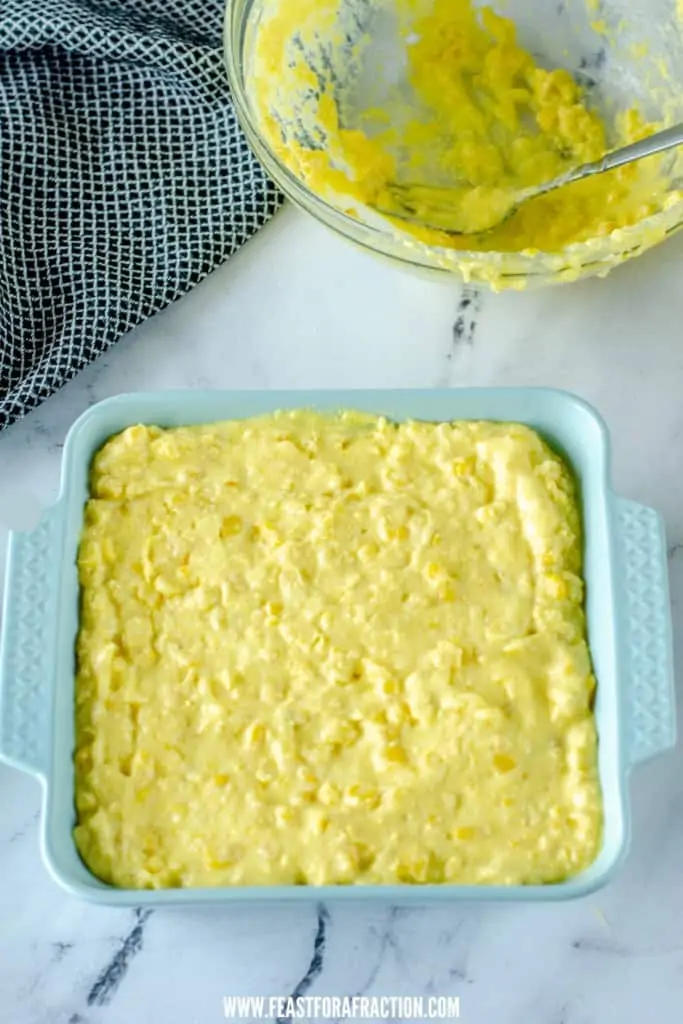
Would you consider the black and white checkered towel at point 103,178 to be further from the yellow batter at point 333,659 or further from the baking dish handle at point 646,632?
the baking dish handle at point 646,632

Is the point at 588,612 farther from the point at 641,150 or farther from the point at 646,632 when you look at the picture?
the point at 641,150

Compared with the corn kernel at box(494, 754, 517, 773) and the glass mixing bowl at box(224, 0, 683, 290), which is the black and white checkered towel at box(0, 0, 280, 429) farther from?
the corn kernel at box(494, 754, 517, 773)

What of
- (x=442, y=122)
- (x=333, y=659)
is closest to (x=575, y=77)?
(x=442, y=122)

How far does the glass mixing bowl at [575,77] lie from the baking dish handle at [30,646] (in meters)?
0.50

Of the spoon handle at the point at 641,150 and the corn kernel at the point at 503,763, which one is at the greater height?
the spoon handle at the point at 641,150

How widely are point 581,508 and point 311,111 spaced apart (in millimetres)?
659

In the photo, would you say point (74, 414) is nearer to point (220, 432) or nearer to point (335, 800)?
point (220, 432)

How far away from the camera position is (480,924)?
4.50 ft

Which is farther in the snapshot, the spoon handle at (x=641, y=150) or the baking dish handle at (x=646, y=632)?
the spoon handle at (x=641, y=150)

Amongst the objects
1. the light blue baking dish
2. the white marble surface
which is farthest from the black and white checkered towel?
the light blue baking dish

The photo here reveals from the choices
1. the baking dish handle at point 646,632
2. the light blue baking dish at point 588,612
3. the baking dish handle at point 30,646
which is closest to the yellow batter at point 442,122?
the light blue baking dish at point 588,612

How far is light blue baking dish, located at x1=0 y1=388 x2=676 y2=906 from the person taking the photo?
46.9 inches

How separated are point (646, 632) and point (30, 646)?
2.02 feet

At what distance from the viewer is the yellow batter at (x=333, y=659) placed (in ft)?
4.06
